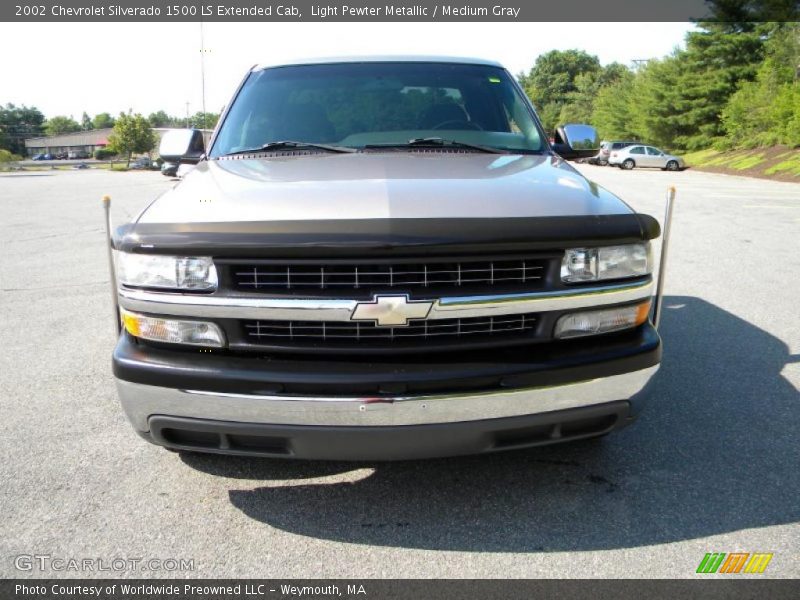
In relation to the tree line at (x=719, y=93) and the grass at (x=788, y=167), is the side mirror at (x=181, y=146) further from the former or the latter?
the tree line at (x=719, y=93)

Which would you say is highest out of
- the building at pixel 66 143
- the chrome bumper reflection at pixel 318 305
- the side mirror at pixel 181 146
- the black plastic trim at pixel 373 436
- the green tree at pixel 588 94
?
the green tree at pixel 588 94

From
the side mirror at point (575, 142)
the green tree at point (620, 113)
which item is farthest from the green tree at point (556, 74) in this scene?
the side mirror at point (575, 142)

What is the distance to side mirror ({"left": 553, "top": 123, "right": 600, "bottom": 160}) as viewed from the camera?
4.19 m

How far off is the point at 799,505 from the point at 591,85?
92843 millimetres

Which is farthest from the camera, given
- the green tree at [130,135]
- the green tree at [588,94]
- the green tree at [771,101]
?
the green tree at [130,135]

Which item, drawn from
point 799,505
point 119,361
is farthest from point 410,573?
point 799,505

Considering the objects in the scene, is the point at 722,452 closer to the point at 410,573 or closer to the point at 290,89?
the point at 410,573

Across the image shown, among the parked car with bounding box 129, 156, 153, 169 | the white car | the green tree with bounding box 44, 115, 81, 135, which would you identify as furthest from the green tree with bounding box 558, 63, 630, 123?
the green tree with bounding box 44, 115, 81, 135

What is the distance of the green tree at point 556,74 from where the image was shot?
353ft

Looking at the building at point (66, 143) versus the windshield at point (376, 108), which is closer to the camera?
the windshield at point (376, 108)

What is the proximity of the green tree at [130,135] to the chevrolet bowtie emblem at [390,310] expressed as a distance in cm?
8772

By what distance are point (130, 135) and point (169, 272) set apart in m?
90.3

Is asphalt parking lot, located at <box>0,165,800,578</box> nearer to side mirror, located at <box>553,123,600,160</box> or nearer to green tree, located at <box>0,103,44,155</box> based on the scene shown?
side mirror, located at <box>553,123,600,160</box>

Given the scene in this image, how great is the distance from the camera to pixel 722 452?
3.17 m
